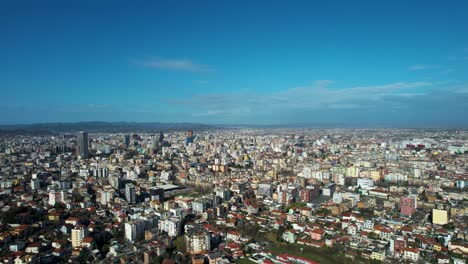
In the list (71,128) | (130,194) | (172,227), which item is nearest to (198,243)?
(172,227)

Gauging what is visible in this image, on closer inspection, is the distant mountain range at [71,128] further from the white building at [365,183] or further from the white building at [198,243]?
the white building at [198,243]

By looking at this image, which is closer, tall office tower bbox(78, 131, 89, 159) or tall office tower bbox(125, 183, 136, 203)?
tall office tower bbox(125, 183, 136, 203)

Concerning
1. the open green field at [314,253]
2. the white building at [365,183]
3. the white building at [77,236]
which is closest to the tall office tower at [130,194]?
the white building at [77,236]

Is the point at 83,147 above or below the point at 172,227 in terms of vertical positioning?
above

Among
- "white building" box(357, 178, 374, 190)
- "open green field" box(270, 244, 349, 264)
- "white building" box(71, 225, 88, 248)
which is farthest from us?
"white building" box(357, 178, 374, 190)

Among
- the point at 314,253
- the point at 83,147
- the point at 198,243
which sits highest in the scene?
the point at 83,147

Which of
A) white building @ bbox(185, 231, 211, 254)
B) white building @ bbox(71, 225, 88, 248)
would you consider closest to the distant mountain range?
white building @ bbox(71, 225, 88, 248)

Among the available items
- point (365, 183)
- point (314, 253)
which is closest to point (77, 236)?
point (314, 253)

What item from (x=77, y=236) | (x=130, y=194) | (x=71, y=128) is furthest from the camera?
(x=71, y=128)

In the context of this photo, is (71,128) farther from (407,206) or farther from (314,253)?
(314,253)

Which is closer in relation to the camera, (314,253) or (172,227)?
(314,253)

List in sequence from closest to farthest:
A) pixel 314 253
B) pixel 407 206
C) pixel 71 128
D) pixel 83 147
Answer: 1. pixel 314 253
2. pixel 407 206
3. pixel 83 147
4. pixel 71 128

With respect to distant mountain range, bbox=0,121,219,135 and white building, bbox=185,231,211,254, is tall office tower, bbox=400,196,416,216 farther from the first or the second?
distant mountain range, bbox=0,121,219,135
